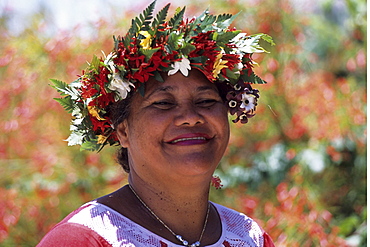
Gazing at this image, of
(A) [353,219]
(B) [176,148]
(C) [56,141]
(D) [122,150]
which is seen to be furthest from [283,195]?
(B) [176,148]

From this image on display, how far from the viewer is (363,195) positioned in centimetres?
515

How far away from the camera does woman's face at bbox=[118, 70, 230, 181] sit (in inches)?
78.9

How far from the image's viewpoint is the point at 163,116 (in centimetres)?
202

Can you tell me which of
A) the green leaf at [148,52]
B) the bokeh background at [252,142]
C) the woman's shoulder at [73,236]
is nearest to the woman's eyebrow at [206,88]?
the green leaf at [148,52]

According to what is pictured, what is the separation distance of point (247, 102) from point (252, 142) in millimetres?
3218

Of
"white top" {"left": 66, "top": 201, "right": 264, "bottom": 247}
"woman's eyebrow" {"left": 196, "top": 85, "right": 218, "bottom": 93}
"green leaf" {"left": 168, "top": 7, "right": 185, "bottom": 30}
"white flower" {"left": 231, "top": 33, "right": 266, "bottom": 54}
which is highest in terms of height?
"green leaf" {"left": 168, "top": 7, "right": 185, "bottom": 30}

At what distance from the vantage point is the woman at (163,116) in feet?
6.58

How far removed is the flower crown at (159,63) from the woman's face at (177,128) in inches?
2.2

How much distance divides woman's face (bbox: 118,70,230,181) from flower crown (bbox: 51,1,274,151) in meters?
0.06

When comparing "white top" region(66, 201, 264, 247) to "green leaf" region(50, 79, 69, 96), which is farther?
"green leaf" region(50, 79, 69, 96)

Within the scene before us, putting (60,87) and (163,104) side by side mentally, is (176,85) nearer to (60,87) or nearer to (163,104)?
(163,104)

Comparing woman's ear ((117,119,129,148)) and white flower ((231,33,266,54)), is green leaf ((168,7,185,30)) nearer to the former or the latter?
white flower ((231,33,266,54))

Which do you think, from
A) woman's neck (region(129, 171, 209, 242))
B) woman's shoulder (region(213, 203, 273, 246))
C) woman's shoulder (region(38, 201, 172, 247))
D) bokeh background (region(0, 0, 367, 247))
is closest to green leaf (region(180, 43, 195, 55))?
woman's neck (region(129, 171, 209, 242))

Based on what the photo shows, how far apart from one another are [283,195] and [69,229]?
10.3ft
